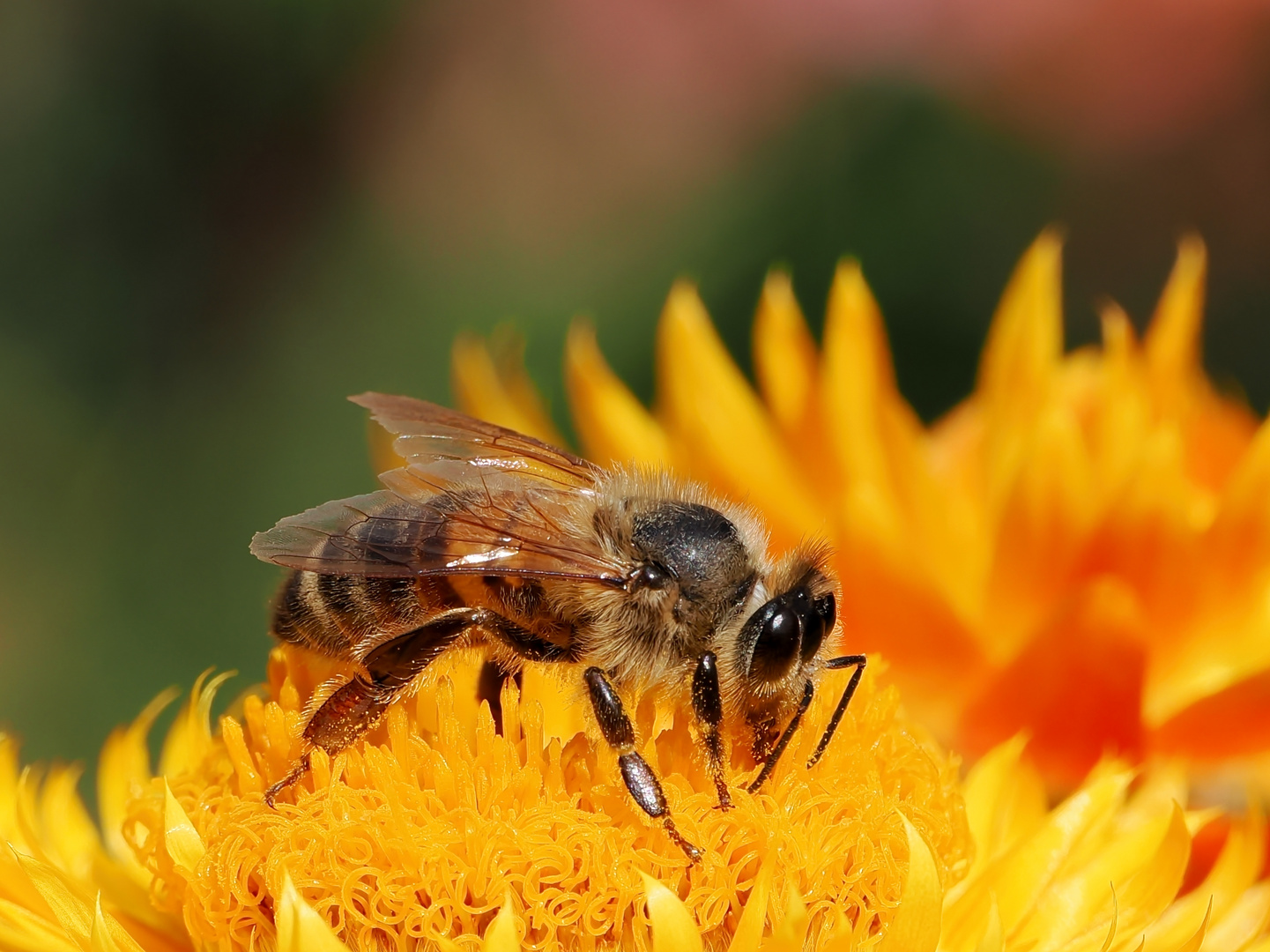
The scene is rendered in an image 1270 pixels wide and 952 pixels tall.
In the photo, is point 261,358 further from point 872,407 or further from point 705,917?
point 705,917

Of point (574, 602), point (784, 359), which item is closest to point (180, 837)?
Answer: point (574, 602)

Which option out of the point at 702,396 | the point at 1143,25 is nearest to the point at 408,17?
the point at 1143,25

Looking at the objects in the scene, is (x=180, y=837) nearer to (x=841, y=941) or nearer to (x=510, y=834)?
(x=510, y=834)

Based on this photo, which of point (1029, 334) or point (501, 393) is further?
point (501, 393)

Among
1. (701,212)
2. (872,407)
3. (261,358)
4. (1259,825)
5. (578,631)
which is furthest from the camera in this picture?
(701,212)

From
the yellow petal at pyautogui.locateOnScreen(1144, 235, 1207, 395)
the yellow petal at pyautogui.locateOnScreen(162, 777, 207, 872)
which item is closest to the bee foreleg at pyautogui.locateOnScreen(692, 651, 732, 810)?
the yellow petal at pyautogui.locateOnScreen(162, 777, 207, 872)

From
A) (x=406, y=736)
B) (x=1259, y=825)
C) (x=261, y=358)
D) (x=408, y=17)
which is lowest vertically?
(x=1259, y=825)

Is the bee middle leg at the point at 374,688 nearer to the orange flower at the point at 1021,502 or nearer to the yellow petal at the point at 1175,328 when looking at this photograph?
the orange flower at the point at 1021,502
